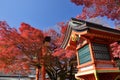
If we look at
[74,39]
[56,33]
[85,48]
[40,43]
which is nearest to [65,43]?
[74,39]

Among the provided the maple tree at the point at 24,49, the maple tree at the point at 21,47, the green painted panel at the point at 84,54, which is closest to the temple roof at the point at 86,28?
the green painted panel at the point at 84,54

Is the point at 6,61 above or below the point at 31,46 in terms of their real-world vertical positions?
below

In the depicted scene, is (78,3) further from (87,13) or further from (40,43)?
(40,43)

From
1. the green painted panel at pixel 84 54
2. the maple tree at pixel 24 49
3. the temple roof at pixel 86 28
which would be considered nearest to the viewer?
the temple roof at pixel 86 28

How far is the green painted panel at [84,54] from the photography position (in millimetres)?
4812

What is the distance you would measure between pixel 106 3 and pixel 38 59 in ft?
22.0

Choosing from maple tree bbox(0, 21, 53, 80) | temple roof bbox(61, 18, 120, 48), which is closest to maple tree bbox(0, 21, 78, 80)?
maple tree bbox(0, 21, 53, 80)

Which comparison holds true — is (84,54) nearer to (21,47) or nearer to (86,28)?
(86,28)

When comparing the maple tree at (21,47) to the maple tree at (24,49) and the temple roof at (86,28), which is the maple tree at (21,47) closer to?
the maple tree at (24,49)

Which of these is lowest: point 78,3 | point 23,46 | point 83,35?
point 83,35

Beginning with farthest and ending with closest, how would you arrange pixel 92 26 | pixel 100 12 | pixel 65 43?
pixel 100 12 < pixel 65 43 < pixel 92 26

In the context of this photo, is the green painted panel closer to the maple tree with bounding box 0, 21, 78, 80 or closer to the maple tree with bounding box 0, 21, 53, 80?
the maple tree with bounding box 0, 21, 78, 80

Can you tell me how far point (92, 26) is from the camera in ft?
15.4

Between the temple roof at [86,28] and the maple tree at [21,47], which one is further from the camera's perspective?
the maple tree at [21,47]
